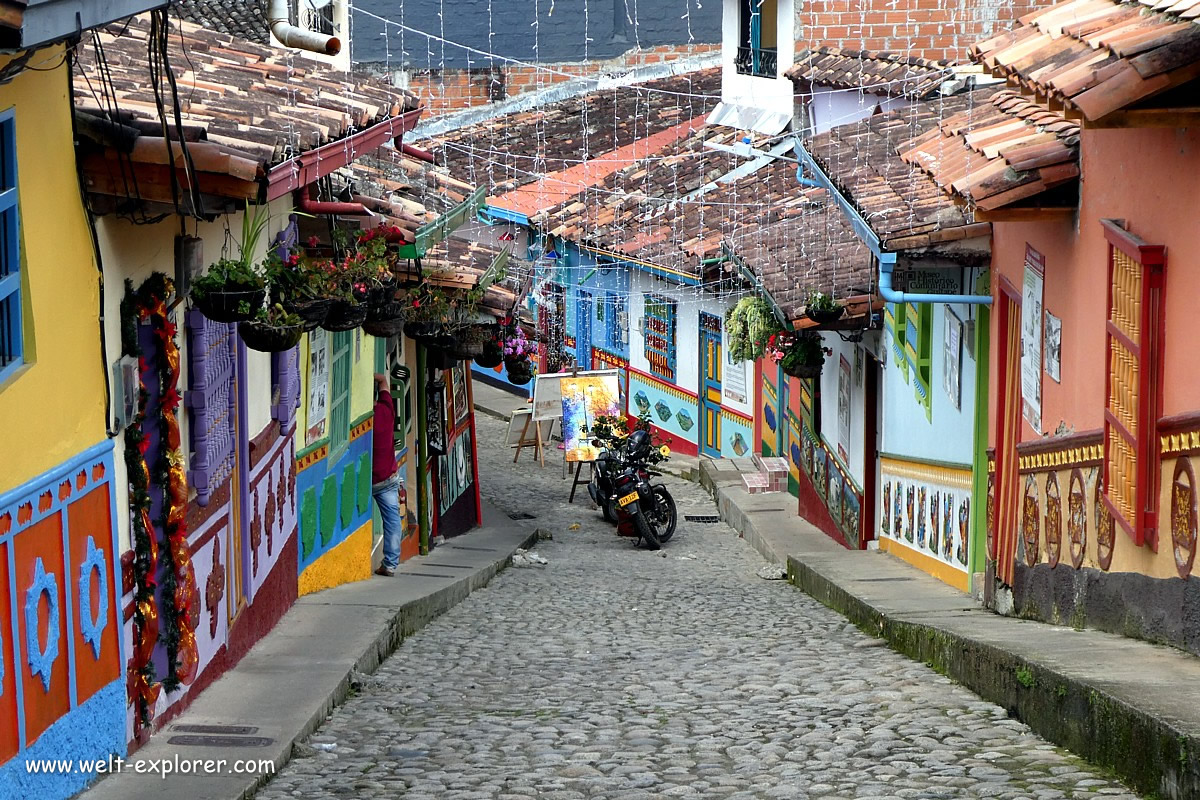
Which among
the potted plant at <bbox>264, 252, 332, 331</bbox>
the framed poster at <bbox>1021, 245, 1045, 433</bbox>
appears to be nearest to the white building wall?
the framed poster at <bbox>1021, 245, 1045, 433</bbox>

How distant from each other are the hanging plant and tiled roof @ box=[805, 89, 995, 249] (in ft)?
6.32

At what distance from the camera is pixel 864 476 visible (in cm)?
1552

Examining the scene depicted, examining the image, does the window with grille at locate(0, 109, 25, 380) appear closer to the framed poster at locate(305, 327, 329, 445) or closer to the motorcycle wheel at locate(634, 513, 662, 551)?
the framed poster at locate(305, 327, 329, 445)

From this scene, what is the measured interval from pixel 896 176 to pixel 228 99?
21.3 ft

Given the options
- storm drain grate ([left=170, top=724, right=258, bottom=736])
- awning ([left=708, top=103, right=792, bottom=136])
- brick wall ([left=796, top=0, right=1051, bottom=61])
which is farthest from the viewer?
awning ([left=708, top=103, right=792, bottom=136])

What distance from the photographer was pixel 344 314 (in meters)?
8.80

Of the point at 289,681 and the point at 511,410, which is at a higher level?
the point at 289,681

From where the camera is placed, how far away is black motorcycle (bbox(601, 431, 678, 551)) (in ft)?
59.3

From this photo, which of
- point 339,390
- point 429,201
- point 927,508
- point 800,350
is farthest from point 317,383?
point 800,350

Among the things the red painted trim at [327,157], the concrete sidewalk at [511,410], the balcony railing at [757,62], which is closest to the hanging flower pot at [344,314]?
the red painted trim at [327,157]

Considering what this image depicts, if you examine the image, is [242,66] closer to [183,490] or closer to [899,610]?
[183,490]

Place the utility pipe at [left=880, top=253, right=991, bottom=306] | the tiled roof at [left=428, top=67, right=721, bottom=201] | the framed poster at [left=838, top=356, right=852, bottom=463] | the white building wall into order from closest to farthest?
the utility pipe at [left=880, top=253, right=991, bottom=306] < the framed poster at [left=838, top=356, right=852, bottom=463] < the white building wall < the tiled roof at [left=428, top=67, right=721, bottom=201]

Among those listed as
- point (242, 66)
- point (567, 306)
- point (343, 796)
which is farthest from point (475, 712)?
point (567, 306)

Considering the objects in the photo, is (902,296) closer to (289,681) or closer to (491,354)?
(289,681)
